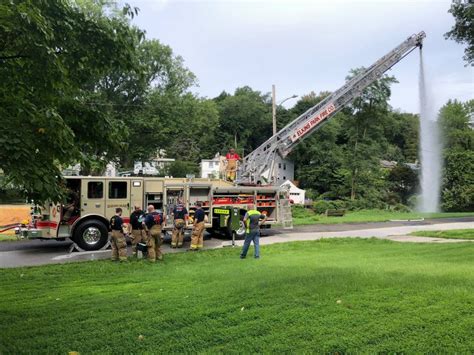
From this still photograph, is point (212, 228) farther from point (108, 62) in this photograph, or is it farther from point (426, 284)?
point (108, 62)

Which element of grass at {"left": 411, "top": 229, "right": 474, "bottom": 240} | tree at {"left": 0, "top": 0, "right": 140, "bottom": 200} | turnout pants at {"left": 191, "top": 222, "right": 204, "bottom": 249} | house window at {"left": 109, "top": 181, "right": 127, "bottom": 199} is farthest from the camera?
grass at {"left": 411, "top": 229, "right": 474, "bottom": 240}

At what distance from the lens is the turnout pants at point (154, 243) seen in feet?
39.1

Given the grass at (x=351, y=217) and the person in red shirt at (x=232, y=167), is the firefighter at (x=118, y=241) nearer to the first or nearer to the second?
the person in red shirt at (x=232, y=167)

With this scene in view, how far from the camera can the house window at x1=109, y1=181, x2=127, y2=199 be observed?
50.0 ft

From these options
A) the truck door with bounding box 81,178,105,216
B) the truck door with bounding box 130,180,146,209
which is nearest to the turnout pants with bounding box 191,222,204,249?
the truck door with bounding box 130,180,146,209

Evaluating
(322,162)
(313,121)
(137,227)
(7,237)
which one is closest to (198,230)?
(137,227)

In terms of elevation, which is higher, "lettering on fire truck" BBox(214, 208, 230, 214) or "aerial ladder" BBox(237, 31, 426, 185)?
"aerial ladder" BBox(237, 31, 426, 185)

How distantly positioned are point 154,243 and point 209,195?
537 centimetres

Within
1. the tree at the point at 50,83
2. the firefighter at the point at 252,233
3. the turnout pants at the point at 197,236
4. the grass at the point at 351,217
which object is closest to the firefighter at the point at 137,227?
the turnout pants at the point at 197,236

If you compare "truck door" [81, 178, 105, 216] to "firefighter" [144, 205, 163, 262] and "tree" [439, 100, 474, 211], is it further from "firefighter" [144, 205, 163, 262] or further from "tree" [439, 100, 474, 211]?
"tree" [439, 100, 474, 211]

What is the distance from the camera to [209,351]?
4520mm

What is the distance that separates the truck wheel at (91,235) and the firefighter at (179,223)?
2.23 meters

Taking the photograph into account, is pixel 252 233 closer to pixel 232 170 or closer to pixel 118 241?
pixel 118 241

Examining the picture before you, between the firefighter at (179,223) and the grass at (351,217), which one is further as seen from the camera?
the grass at (351,217)
